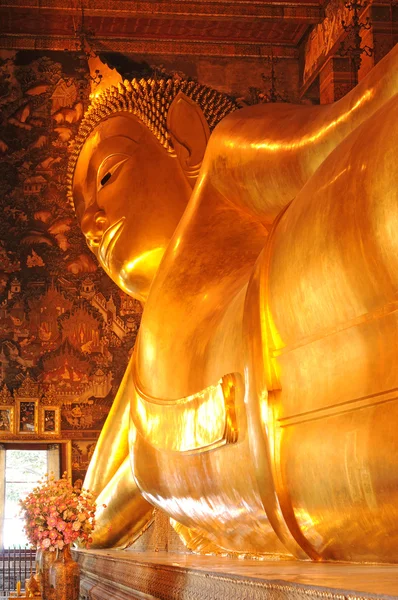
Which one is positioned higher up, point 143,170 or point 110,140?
point 110,140

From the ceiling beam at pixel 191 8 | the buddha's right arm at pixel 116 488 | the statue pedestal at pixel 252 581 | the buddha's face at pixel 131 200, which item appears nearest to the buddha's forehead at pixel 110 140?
the buddha's face at pixel 131 200

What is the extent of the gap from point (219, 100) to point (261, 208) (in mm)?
1262

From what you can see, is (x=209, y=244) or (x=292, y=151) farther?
(x=209, y=244)

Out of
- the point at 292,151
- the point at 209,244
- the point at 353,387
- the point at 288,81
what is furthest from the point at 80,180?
the point at 288,81

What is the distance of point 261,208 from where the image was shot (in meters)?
3.01

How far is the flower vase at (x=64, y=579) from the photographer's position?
352 centimetres

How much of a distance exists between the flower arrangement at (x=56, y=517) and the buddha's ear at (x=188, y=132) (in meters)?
1.45

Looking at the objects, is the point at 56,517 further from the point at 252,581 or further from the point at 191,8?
the point at 191,8

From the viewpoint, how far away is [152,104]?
431 centimetres

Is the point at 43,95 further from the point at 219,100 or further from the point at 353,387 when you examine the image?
the point at 353,387

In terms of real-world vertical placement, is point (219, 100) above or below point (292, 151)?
above

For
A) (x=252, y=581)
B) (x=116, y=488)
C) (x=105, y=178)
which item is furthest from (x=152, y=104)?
(x=252, y=581)

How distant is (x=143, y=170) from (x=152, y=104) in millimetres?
341

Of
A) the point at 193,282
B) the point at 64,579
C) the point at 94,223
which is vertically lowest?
the point at 64,579
